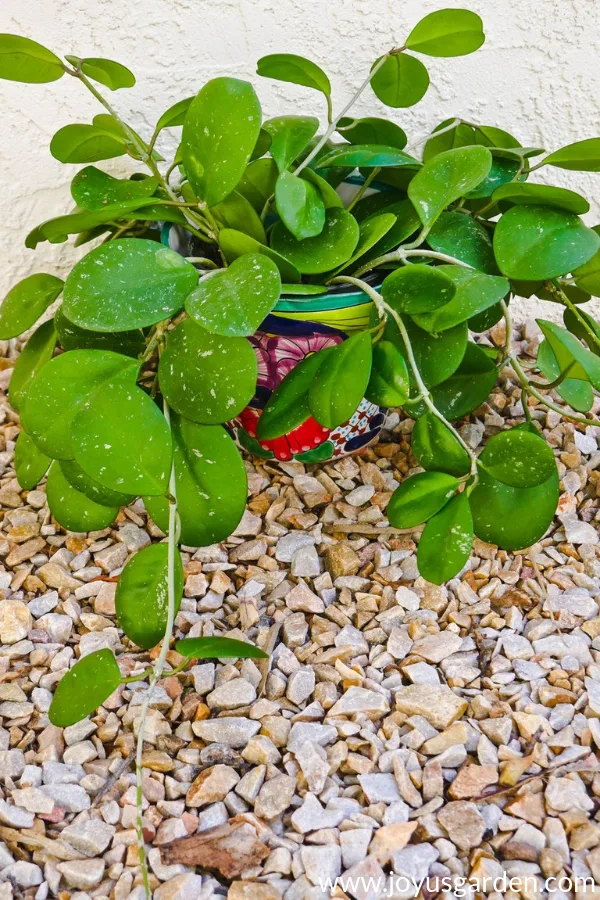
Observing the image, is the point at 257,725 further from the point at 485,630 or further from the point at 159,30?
the point at 159,30

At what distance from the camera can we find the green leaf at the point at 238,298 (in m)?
0.58

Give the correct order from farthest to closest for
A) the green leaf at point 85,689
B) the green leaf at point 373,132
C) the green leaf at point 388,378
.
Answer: the green leaf at point 373,132 < the green leaf at point 388,378 < the green leaf at point 85,689

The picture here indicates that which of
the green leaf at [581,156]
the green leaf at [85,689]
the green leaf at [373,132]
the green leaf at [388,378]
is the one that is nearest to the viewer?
the green leaf at [85,689]

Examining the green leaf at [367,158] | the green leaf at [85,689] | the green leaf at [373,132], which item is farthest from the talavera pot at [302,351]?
the green leaf at [85,689]

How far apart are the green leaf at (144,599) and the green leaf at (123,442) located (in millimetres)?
74

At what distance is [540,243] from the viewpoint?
751 mm

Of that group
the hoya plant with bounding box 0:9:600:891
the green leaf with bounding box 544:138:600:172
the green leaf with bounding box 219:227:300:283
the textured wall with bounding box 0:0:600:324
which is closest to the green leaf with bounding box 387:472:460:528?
the hoya plant with bounding box 0:9:600:891

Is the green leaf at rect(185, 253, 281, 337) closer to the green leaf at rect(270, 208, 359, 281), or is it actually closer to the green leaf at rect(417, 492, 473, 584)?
the green leaf at rect(270, 208, 359, 281)

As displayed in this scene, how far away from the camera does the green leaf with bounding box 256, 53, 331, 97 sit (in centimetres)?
78

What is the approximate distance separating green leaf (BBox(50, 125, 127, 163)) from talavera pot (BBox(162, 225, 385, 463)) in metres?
0.10

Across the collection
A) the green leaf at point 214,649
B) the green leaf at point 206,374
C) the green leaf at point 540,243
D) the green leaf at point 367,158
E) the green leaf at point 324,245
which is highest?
the green leaf at point 367,158

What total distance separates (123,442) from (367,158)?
0.37 meters

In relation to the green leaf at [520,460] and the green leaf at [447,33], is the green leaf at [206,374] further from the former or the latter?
the green leaf at [447,33]

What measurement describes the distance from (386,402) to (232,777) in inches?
13.3
